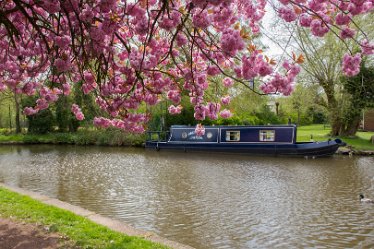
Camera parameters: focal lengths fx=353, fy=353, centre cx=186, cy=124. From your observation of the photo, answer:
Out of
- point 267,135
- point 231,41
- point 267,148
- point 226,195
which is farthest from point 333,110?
point 231,41

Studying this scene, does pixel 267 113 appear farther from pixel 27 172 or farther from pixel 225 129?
pixel 27 172

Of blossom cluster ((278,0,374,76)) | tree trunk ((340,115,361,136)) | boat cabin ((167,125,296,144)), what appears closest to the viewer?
blossom cluster ((278,0,374,76))

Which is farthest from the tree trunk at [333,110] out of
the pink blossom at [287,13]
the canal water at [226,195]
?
the pink blossom at [287,13]

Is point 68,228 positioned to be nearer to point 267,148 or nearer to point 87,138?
point 267,148

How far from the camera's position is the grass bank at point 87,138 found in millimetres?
22641

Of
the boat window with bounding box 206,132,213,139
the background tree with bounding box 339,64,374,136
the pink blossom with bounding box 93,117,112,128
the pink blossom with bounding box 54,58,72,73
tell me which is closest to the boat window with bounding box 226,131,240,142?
the boat window with bounding box 206,132,213,139

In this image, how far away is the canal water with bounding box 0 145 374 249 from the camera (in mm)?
6191

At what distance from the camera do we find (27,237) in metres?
4.41

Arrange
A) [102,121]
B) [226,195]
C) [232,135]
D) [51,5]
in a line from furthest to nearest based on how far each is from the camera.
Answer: [232,135], [226,195], [102,121], [51,5]

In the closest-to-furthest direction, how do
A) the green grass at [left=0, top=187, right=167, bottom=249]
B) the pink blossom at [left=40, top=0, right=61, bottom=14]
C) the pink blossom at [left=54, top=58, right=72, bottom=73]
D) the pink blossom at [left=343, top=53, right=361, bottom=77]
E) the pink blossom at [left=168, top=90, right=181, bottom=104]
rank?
1. the pink blossom at [left=40, top=0, right=61, bottom=14]
2. the pink blossom at [left=54, top=58, right=72, bottom=73]
3. the pink blossom at [left=343, top=53, right=361, bottom=77]
4. the green grass at [left=0, top=187, right=167, bottom=249]
5. the pink blossom at [left=168, top=90, right=181, bottom=104]

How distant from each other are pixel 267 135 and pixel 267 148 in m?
0.69

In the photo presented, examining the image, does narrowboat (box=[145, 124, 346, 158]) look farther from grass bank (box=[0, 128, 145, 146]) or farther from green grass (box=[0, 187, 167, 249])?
green grass (box=[0, 187, 167, 249])

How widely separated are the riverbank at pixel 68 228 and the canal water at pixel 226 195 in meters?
1.33

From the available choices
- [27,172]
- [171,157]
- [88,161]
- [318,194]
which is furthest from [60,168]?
[318,194]
